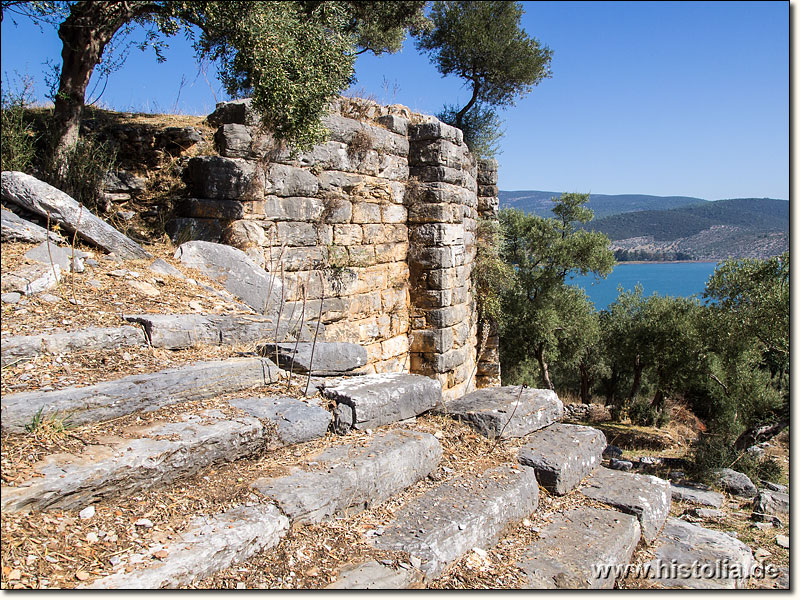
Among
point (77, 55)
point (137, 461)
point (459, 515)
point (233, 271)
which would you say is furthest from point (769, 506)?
point (77, 55)

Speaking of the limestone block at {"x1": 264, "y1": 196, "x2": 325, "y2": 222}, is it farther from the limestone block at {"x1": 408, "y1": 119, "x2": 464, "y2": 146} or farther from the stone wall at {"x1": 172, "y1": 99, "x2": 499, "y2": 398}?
the limestone block at {"x1": 408, "y1": 119, "x2": 464, "y2": 146}

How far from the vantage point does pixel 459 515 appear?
3.88 m

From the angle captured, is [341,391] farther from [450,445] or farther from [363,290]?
[363,290]

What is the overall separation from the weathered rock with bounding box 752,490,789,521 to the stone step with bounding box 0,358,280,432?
6867 millimetres

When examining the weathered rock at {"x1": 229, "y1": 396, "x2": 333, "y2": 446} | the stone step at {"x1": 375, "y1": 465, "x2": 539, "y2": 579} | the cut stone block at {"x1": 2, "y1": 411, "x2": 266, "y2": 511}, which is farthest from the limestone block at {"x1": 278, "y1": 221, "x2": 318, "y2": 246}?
the stone step at {"x1": 375, "y1": 465, "x2": 539, "y2": 579}

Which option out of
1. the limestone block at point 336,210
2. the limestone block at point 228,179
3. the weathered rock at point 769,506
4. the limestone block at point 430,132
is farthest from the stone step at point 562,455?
the limestone block at point 430,132

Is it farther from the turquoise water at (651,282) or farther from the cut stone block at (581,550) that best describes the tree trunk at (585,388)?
the cut stone block at (581,550)

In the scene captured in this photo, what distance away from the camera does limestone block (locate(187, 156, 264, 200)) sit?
6.83 m

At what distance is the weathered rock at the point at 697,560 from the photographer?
429cm

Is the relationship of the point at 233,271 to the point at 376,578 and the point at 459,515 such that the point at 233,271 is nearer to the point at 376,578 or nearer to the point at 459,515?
the point at 459,515

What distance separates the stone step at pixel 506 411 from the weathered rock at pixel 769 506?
12.1ft

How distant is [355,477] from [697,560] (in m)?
2.95

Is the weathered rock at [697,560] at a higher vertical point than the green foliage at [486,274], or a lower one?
lower

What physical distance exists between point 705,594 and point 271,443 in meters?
3.14
